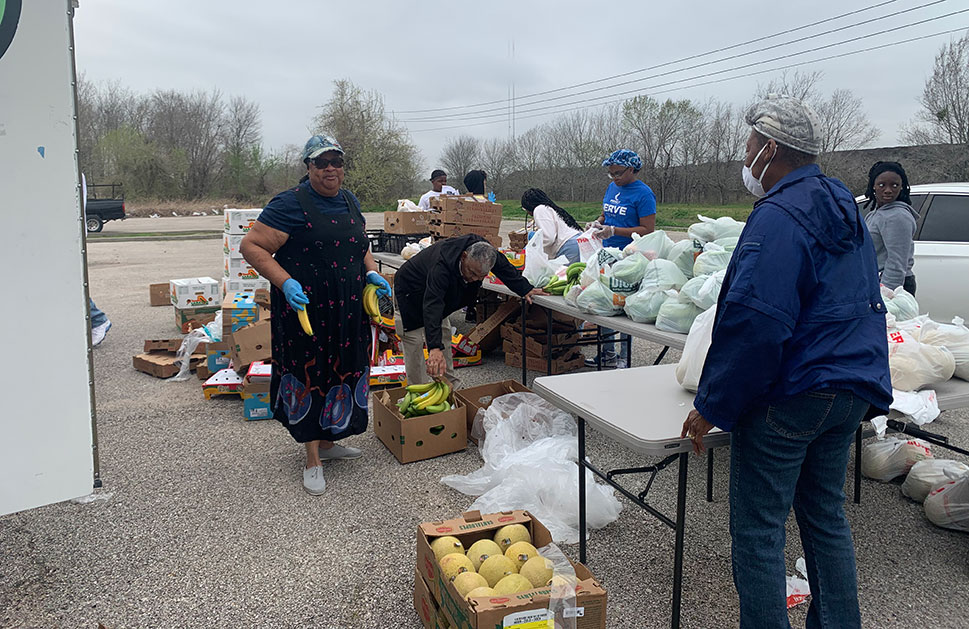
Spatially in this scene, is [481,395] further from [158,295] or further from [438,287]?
[158,295]

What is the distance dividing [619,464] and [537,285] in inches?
70.9

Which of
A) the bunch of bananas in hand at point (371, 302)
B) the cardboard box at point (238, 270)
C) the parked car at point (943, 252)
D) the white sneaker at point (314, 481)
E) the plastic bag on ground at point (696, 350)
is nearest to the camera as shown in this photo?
the plastic bag on ground at point (696, 350)

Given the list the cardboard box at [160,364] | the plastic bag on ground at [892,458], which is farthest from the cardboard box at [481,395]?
the cardboard box at [160,364]

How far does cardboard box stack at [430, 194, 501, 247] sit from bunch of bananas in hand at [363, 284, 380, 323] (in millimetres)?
2834

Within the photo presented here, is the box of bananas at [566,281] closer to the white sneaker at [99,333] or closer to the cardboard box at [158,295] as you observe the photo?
the white sneaker at [99,333]

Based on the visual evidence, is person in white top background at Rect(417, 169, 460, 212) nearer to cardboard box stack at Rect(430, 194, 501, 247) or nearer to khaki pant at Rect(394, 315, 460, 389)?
cardboard box stack at Rect(430, 194, 501, 247)

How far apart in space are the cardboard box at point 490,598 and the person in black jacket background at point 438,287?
154 centimetres

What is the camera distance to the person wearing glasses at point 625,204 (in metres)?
5.33

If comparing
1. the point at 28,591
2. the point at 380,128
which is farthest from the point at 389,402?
the point at 380,128

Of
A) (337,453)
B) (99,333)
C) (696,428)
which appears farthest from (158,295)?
(696,428)

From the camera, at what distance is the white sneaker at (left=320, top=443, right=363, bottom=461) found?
13.2ft

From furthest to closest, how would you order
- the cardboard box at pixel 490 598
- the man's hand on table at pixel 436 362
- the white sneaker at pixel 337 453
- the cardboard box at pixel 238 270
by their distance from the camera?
1. the cardboard box at pixel 238 270
2. the white sneaker at pixel 337 453
3. the man's hand on table at pixel 436 362
4. the cardboard box at pixel 490 598

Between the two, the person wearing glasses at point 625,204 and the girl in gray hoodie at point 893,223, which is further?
the person wearing glasses at point 625,204

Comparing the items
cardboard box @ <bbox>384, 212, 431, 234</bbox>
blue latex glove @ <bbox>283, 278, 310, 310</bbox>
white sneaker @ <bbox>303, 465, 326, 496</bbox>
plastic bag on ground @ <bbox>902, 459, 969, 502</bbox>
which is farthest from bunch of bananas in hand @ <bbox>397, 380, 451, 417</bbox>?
cardboard box @ <bbox>384, 212, 431, 234</bbox>
